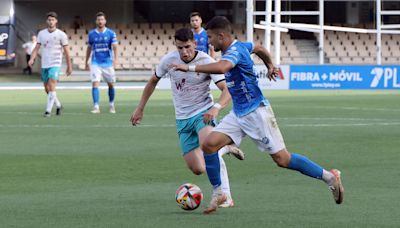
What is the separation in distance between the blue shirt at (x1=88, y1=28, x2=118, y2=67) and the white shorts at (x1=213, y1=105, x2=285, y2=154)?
1627 centimetres

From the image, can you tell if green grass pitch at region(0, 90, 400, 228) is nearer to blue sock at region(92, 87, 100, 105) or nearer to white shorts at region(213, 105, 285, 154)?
blue sock at region(92, 87, 100, 105)

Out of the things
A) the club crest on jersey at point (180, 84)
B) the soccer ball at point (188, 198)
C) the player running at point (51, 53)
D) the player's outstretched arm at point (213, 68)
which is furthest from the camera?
the player running at point (51, 53)

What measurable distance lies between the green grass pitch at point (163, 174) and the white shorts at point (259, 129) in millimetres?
627

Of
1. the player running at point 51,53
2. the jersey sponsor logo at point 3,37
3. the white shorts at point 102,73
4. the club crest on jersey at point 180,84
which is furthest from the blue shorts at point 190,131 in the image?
the jersey sponsor logo at point 3,37

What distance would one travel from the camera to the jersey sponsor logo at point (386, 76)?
39281 millimetres

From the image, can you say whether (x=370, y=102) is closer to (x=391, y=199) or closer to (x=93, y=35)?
(x=93, y=35)

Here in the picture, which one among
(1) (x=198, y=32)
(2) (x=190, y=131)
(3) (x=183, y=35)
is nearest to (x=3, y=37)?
(1) (x=198, y=32)

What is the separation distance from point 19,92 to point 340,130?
20.5 m

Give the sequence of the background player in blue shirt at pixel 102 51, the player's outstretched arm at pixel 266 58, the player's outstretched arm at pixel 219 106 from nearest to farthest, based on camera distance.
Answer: the player's outstretched arm at pixel 219 106, the player's outstretched arm at pixel 266 58, the background player in blue shirt at pixel 102 51

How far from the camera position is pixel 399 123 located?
22.0m

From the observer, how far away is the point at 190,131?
11727mm

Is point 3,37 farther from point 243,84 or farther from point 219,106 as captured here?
point 243,84

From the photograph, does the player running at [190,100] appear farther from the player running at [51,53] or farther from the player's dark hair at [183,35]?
the player running at [51,53]

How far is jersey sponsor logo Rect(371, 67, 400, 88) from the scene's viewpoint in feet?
129
